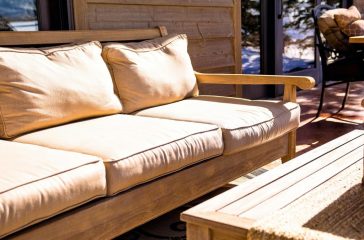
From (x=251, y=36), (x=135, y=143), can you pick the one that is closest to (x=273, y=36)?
(x=251, y=36)

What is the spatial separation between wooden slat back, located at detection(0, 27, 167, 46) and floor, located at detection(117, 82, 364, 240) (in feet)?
3.30

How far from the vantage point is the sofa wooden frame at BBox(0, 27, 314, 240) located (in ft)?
5.10

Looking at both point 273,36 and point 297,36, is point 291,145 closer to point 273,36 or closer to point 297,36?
point 273,36

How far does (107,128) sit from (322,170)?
2.82ft

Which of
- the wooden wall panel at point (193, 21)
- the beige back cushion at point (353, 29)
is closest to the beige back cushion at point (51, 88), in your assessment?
the wooden wall panel at point (193, 21)

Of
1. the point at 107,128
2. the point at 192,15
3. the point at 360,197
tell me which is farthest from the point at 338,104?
the point at 360,197

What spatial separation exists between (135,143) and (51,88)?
493 millimetres

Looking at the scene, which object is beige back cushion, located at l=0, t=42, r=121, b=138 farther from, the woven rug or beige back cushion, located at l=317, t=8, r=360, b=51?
beige back cushion, located at l=317, t=8, r=360, b=51

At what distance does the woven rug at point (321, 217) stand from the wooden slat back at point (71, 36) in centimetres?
154

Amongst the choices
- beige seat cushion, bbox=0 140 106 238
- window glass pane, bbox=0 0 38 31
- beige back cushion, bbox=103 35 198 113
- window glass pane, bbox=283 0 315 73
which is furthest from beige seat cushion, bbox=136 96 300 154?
window glass pane, bbox=283 0 315 73

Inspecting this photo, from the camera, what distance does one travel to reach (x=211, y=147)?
2.04m

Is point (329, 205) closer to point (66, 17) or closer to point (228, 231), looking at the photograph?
point (228, 231)

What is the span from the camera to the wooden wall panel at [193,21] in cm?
296

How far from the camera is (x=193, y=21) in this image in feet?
12.1
